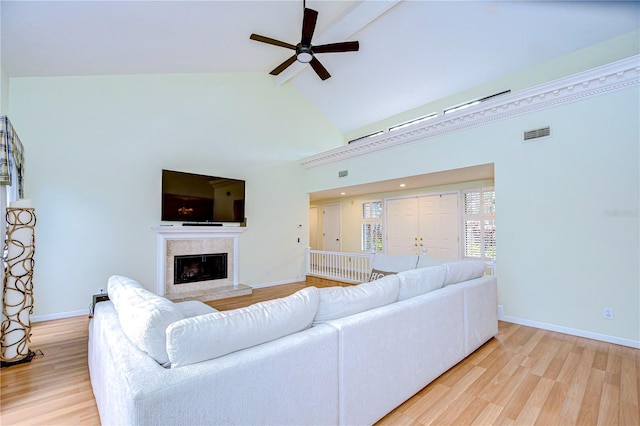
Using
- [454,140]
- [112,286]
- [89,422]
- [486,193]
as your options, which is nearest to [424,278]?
[112,286]

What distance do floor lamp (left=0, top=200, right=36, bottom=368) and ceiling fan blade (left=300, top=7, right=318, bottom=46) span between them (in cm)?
332

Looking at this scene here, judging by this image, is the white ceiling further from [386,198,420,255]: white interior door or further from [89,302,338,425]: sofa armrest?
[89,302,338,425]: sofa armrest

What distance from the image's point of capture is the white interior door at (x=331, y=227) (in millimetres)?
8578

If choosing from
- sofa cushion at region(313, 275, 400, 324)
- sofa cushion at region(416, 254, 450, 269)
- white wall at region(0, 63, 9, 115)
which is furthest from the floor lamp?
sofa cushion at region(416, 254, 450, 269)

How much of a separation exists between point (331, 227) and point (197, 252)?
4.41m

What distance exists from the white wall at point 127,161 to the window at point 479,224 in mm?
3882

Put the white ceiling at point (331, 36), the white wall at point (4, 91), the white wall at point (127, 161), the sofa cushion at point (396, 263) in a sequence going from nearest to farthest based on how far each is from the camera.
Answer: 1. the white ceiling at point (331, 36)
2. the white wall at point (4, 91)
3. the sofa cushion at point (396, 263)
4. the white wall at point (127, 161)

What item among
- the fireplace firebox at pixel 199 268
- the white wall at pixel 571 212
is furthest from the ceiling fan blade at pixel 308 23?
the fireplace firebox at pixel 199 268

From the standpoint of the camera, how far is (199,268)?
5305 millimetres

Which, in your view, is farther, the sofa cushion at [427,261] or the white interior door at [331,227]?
the white interior door at [331,227]

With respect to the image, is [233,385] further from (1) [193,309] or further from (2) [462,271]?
(2) [462,271]

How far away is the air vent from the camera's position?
11.9 ft

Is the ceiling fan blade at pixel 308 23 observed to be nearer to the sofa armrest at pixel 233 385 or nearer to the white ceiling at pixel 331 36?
the white ceiling at pixel 331 36

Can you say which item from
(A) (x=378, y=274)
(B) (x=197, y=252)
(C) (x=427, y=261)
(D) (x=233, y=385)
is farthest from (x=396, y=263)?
(B) (x=197, y=252)
